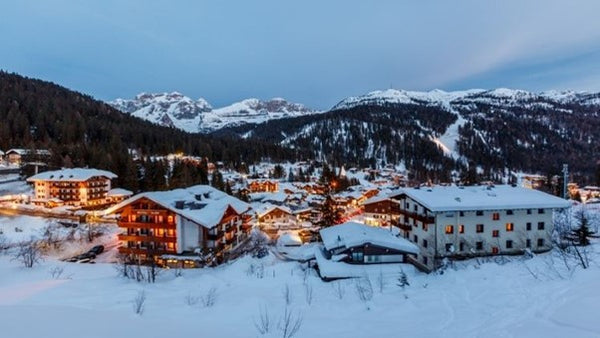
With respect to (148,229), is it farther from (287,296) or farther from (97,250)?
(287,296)

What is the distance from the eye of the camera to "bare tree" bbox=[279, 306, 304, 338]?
320 inches

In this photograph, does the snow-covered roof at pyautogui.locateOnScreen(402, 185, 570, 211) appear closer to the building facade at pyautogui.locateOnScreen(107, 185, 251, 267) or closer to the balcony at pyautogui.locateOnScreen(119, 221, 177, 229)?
the building facade at pyautogui.locateOnScreen(107, 185, 251, 267)

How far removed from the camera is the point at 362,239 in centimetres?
2819

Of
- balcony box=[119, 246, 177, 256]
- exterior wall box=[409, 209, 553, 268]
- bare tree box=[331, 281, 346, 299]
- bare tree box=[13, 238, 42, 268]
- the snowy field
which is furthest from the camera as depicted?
balcony box=[119, 246, 177, 256]

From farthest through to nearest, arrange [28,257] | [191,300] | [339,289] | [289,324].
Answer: [28,257] < [339,289] < [191,300] < [289,324]

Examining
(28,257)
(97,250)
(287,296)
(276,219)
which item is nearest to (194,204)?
(97,250)

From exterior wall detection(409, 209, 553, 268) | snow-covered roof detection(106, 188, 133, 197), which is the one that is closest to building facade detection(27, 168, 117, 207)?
snow-covered roof detection(106, 188, 133, 197)

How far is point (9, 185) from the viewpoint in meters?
66.6

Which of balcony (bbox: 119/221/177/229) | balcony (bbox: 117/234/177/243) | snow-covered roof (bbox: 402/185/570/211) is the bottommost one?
balcony (bbox: 117/234/177/243)

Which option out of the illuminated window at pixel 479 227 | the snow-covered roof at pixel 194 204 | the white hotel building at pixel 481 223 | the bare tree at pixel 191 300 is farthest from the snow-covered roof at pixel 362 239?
the bare tree at pixel 191 300

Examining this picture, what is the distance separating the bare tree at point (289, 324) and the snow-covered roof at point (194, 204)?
27.1 metres

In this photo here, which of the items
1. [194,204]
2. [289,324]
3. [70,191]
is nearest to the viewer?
[289,324]

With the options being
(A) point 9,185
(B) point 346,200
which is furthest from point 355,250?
(A) point 9,185

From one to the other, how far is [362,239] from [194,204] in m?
20.6
